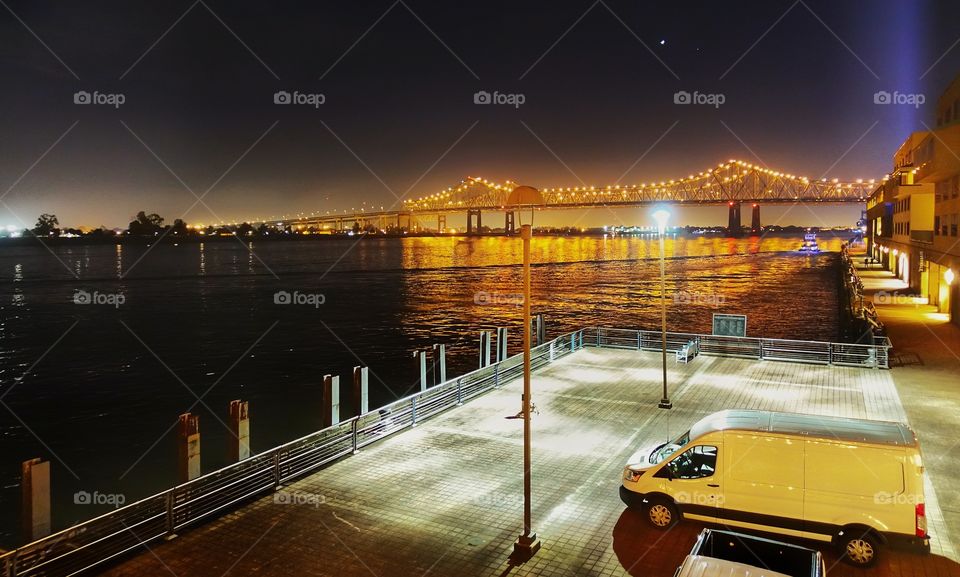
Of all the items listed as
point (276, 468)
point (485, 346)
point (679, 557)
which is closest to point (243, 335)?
point (485, 346)

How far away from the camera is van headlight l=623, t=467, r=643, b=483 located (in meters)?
9.63

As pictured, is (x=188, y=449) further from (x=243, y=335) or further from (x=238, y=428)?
(x=243, y=335)

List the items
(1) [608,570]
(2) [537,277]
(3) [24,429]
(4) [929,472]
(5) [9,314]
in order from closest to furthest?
(1) [608,570], (4) [929,472], (3) [24,429], (5) [9,314], (2) [537,277]

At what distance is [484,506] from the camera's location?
33.9ft

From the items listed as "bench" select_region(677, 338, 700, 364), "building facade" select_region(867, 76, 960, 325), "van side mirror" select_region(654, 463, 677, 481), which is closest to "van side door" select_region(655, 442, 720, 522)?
"van side mirror" select_region(654, 463, 677, 481)

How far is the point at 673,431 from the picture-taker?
13914mm

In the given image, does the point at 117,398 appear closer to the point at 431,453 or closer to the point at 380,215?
the point at 431,453

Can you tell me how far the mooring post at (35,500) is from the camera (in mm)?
9922

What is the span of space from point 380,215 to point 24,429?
160600 millimetres

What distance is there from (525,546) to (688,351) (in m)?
14.0

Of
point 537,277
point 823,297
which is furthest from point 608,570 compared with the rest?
point 537,277

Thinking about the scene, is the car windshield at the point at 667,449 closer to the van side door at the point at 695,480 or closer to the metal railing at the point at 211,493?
the van side door at the point at 695,480

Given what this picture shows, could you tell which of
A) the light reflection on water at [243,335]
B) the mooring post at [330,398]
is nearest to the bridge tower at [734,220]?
the light reflection on water at [243,335]

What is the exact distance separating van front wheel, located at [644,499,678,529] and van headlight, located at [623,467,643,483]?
380 mm
